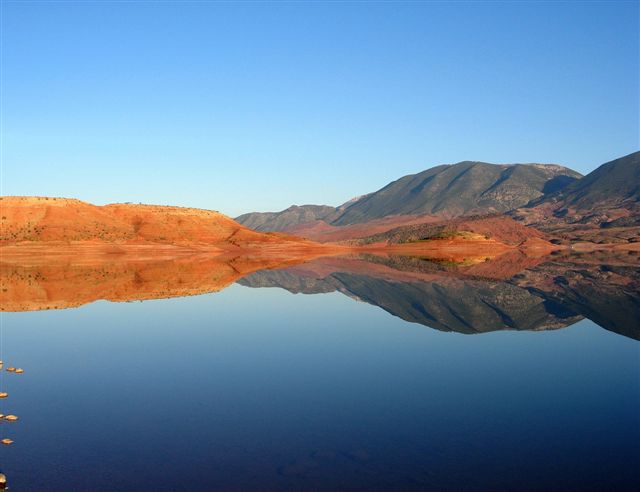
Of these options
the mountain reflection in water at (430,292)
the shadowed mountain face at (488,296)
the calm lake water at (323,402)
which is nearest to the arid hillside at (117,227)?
the mountain reflection in water at (430,292)

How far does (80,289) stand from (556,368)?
36277mm

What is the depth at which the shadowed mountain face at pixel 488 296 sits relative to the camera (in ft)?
92.8

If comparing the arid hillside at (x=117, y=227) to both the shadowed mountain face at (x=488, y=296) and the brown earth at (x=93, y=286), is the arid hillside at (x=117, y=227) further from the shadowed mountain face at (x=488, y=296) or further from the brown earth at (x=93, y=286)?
the shadowed mountain face at (x=488, y=296)

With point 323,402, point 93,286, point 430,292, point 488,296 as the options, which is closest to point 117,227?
point 93,286

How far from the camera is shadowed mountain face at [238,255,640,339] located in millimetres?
28281

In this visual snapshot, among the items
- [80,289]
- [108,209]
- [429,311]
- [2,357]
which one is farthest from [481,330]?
[108,209]

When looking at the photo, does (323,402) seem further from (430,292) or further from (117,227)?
(117,227)

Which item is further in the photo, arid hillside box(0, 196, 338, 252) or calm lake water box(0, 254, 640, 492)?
arid hillside box(0, 196, 338, 252)

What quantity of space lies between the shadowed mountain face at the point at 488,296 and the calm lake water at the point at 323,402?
1.36ft

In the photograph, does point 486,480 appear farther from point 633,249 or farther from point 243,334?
point 633,249

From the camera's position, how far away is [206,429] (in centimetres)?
1233

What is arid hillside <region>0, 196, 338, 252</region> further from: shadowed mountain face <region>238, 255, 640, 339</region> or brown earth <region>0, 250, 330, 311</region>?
shadowed mountain face <region>238, 255, 640, 339</region>

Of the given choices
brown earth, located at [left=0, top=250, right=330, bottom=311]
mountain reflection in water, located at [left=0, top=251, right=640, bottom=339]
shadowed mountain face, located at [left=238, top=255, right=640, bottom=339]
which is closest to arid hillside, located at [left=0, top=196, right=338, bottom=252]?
mountain reflection in water, located at [left=0, top=251, right=640, bottom=339]

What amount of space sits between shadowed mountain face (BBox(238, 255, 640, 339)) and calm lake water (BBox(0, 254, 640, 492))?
0.41 m
